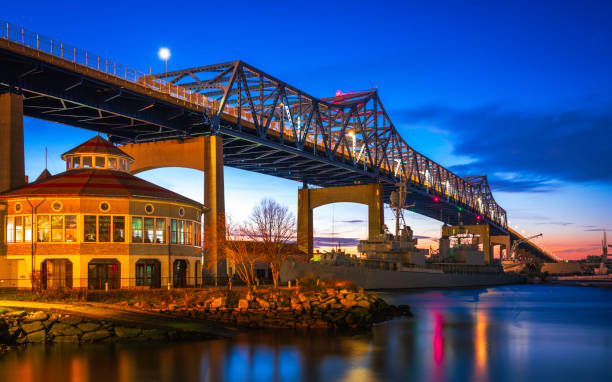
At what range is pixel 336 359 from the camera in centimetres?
3012

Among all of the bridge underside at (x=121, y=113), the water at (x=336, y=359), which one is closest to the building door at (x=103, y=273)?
the water at (x=336, y=359)

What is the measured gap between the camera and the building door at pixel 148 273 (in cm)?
4647

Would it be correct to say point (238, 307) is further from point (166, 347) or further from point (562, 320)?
point (562, 320)

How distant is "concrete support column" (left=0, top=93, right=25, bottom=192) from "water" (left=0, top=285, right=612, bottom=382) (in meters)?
19.8

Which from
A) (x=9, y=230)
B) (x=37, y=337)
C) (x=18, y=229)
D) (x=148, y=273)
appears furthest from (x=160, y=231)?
(x=37, y=337)

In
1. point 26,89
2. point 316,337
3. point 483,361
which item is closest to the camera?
point 483,361

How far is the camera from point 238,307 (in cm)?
3856

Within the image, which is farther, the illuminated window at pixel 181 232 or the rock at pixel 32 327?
the illuminated window at pixel 181 232

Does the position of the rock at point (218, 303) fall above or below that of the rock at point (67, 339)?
above

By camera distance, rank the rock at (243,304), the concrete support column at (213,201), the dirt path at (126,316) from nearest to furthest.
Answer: the dirt path at (126,316) → the rock at (243,304) → the concrete support column at (213,201)

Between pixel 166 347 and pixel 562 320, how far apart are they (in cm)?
3655

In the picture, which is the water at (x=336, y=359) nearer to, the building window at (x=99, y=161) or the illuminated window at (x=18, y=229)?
the illuminated window at (x=18, y=229)

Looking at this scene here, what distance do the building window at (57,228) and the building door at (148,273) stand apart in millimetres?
Result: 5649

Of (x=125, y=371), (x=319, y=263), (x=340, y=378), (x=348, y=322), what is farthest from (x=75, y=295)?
(x=319, y=263)
